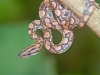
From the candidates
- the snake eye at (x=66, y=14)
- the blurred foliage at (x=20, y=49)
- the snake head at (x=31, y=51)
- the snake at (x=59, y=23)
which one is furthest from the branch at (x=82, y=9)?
the blurred foliage at (x=20, y=49)

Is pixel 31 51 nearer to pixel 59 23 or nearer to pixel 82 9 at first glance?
pixel 59 23

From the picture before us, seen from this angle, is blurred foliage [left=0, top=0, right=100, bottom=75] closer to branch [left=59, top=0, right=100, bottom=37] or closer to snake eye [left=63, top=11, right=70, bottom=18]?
A: snake eye [left=63, top=11, right=70, bottom=18]

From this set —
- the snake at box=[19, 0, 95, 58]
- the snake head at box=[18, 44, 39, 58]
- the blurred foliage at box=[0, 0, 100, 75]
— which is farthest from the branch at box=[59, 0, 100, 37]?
the blurred foliage at box=[0, 0, 100, 75]

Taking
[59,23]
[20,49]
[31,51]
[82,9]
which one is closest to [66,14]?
[59,23]

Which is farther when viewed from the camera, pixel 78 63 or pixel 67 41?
pixel 78 63

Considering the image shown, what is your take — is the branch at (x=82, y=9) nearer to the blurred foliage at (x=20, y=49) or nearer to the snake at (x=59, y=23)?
the snake at (x=59, y=23)

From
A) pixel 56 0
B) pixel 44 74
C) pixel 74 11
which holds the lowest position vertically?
pixel 44 74

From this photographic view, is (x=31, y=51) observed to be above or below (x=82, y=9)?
below

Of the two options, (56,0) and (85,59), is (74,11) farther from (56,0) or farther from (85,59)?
(85,59)

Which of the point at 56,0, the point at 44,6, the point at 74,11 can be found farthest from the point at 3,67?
the point at 74,11
